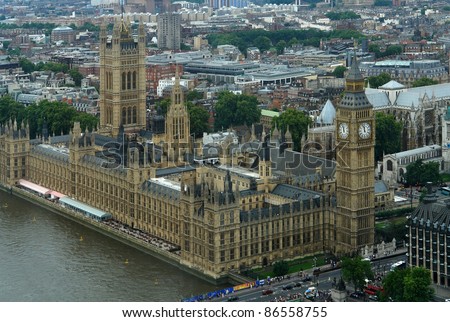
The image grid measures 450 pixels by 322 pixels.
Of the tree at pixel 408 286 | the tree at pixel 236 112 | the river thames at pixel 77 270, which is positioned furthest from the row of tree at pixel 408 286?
the tree at pixel 236 112

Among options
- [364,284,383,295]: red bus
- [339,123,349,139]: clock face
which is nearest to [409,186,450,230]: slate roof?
[364,284,383,295]: red bus

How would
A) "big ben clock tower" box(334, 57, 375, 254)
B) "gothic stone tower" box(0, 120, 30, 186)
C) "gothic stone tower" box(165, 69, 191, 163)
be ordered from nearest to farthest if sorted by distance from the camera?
"big ben clock tower" box(334, 57, 375, 254) < "gothic stone tower" box(165, 69, 191, 163) < "gothic stone tower" box(0, 120, 30, 186)

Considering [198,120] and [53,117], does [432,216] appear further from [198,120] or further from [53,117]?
[53,117]

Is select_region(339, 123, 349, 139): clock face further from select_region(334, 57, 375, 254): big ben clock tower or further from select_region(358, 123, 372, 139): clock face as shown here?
select_region(358, 123, 372, 139): clock face

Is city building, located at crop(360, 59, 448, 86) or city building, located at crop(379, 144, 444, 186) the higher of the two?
city building, located at crop(360, 59, 448, 86)

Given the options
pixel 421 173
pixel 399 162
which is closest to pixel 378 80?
pixel 399 162

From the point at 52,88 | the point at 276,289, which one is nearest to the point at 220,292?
the point at 276,289

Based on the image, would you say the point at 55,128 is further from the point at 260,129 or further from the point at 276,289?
the point at 276,289
